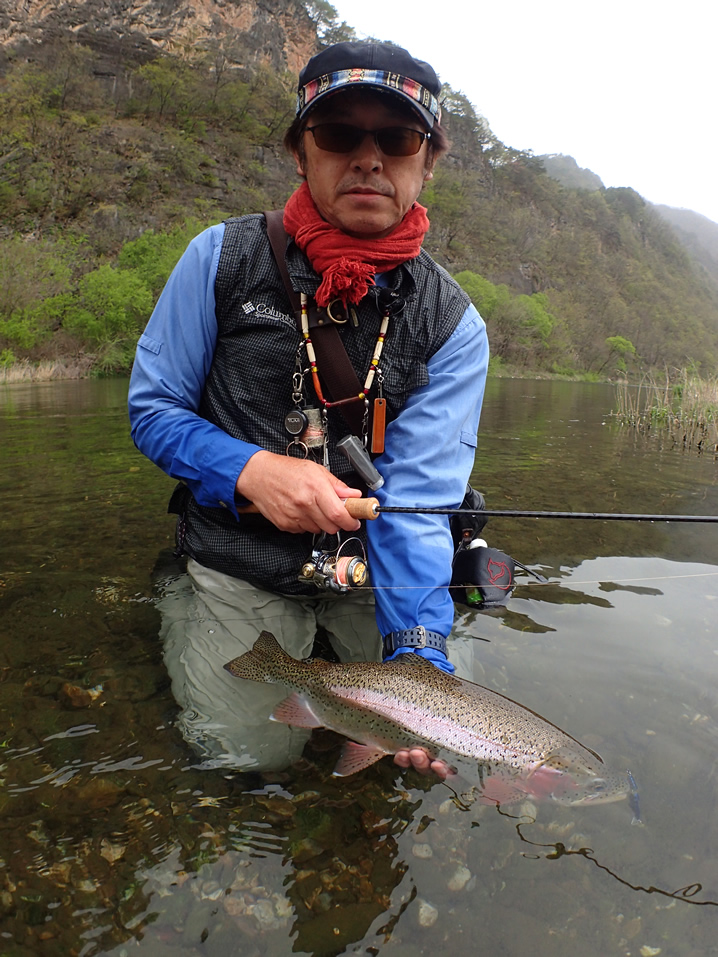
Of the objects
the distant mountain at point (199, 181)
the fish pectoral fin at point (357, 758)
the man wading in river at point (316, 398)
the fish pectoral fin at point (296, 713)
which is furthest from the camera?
the distant mountain at point (199, 181)

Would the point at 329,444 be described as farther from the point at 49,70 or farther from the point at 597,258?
the point at 597,258

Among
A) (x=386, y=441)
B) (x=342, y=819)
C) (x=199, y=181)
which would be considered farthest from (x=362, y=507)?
(x=199, y=181)

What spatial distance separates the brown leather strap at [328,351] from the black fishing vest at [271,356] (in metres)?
0.04

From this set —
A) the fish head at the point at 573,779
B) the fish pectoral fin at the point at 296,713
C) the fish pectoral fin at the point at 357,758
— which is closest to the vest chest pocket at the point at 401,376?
the fish pectoral fin at the point at 296,713

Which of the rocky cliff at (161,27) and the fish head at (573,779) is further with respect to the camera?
the rocky cliff at (161,27)

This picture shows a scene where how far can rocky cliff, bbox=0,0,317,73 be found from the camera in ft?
198

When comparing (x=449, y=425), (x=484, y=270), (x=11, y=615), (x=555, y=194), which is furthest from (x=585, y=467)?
(x=555, y=194)

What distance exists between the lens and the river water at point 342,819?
1828 millimetres

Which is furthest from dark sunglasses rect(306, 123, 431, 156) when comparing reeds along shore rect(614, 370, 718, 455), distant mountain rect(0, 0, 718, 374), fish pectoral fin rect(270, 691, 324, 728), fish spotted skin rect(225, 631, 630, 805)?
distant mountain rect(0, 0, 718, 374)

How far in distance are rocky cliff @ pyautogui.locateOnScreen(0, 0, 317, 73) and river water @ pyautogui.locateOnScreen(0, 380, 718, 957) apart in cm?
7394

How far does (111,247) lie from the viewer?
4525 centimetres

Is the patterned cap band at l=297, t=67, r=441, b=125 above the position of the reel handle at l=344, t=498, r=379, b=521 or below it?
above

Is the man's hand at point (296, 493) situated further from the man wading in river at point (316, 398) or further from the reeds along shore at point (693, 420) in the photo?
the reeds along shore at point (693, 420)

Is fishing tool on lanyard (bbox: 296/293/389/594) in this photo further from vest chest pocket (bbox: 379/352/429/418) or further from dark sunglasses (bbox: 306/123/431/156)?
dark sunglasses (bbox: 306/123/431/156)
